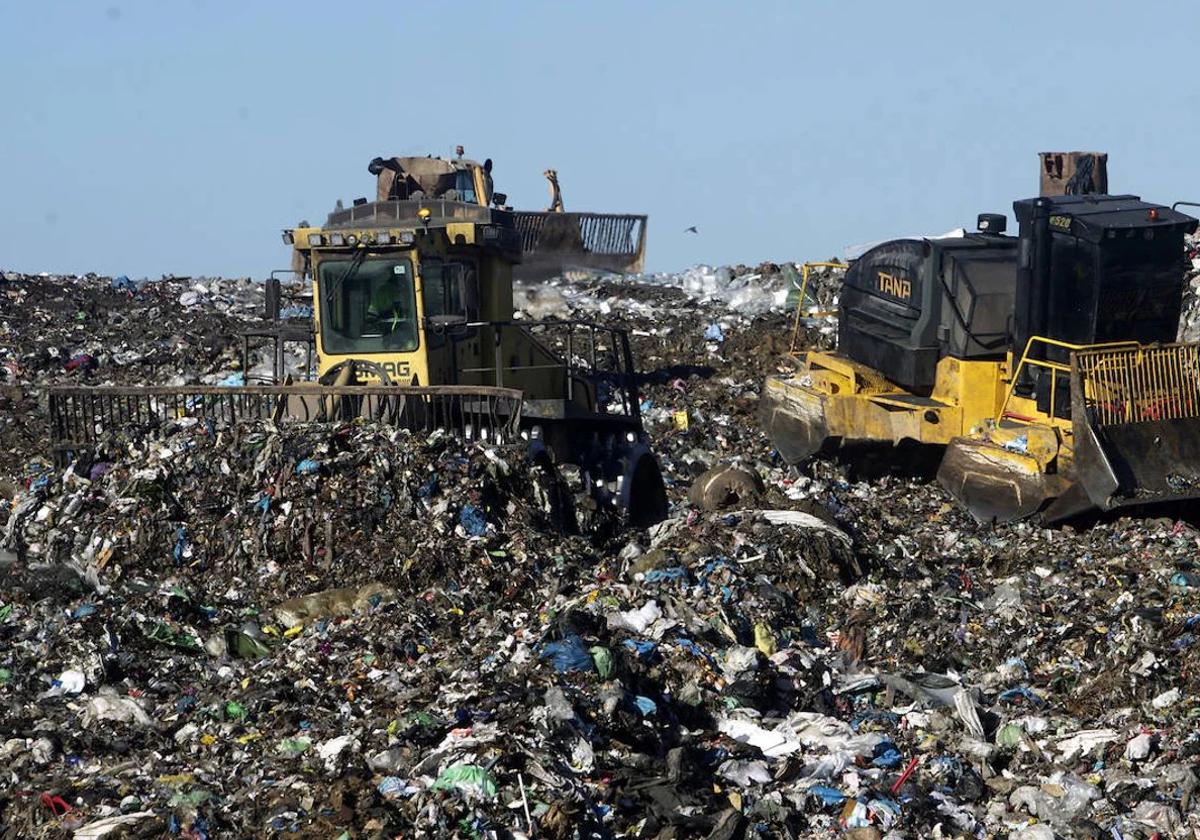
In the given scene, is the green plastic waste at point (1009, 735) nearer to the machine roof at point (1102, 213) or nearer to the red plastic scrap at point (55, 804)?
the red plastic scrap at point (55, 804)

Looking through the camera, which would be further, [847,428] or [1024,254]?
[847,428]

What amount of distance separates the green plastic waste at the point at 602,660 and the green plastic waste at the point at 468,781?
1.33m

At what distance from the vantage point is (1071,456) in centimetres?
1054

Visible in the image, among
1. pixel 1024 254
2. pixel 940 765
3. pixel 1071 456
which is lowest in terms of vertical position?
pixel 940 765

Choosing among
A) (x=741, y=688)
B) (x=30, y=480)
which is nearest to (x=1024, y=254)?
(x=741, y=688)

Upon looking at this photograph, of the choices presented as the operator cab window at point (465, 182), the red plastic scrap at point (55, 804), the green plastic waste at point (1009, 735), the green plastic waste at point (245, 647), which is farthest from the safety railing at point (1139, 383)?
the operator cab window at point (465, 182)

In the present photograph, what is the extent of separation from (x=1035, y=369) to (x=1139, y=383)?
0.84m

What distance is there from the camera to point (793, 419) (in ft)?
43.9

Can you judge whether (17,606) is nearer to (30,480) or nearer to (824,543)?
(30,480)

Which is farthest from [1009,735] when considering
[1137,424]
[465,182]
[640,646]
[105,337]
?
[105,337]

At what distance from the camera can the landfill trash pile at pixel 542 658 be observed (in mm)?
6105

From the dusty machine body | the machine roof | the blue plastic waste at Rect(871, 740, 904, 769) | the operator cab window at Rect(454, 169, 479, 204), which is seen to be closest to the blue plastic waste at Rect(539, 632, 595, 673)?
the blue plastic waste at Rect(871, 740, 904, 769)

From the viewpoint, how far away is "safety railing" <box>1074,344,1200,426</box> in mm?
10641

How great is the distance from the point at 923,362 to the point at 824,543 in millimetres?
3574
